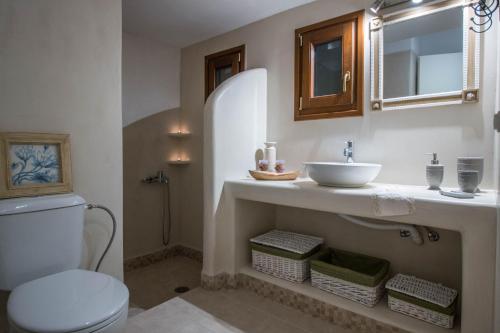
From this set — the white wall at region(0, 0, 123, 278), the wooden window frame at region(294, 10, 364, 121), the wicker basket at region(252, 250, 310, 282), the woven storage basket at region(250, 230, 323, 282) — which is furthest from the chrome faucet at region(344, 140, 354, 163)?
the white wall at region(0, 0, 123, 278)

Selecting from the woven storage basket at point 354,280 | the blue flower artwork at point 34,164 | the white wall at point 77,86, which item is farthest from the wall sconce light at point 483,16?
the blue flower artwork at point 34,164

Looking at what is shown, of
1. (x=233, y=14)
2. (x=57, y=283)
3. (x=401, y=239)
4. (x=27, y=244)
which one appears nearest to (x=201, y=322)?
(x=57, y=283)

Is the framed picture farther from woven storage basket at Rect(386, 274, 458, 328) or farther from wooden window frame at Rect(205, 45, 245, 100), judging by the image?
woven storage basket at Rect(386, 274, 458, 328)

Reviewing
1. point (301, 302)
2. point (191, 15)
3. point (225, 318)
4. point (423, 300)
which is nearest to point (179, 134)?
point (191, 15)

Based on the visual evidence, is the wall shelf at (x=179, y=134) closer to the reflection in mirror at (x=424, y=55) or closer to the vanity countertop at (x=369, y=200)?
the vanity countertop at (x=369, y=200)

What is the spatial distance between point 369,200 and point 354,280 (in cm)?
56

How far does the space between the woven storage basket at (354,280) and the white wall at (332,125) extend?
575 millimetres

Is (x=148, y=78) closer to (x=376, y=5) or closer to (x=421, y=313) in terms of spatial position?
(x=376, y=5)

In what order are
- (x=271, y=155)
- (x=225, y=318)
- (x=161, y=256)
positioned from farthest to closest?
(x=161, y=256) < (x=271, y=155) < (x=225, y=318)

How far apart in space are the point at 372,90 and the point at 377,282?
4.05ft

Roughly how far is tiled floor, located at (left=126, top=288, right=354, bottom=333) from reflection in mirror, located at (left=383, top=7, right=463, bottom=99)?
1558mm

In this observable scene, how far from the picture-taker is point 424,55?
1.80 m

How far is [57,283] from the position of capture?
130cm

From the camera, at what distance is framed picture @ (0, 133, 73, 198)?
1440 millimetres
